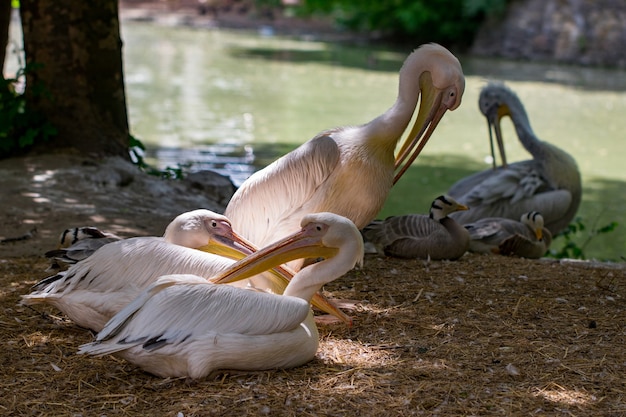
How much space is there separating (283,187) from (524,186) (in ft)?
11.3

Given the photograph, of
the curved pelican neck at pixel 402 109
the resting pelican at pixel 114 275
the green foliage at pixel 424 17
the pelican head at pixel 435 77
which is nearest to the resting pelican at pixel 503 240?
the pelican head at pixel 435 77

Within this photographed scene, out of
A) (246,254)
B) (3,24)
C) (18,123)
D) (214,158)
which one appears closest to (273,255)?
(246,254)

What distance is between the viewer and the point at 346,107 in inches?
578

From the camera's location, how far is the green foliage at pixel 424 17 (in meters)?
25.5

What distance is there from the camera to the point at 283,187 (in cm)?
432

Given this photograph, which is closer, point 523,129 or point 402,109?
point 402,109

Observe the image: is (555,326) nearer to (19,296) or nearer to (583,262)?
(583,262)

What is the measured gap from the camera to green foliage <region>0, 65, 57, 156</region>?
673cm

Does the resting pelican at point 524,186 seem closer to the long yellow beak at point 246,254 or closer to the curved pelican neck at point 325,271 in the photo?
the long yellow beak at point 246,254

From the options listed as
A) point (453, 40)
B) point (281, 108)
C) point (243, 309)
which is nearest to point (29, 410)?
point (243, 309)

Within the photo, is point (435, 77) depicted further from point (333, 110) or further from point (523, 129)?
point (333, 110)

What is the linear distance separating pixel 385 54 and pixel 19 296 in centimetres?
2152

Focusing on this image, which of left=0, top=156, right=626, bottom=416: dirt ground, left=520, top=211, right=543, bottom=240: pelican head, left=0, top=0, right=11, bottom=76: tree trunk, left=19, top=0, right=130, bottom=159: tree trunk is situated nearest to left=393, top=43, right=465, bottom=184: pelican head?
left=0, top=156, right=626, bottom=416: dirt ground

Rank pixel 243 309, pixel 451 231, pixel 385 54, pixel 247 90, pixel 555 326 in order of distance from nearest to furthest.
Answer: pixel 243 309 < pixel 555 326 < pixel 451 231 < pixel 247 90 < pixel 385 54
